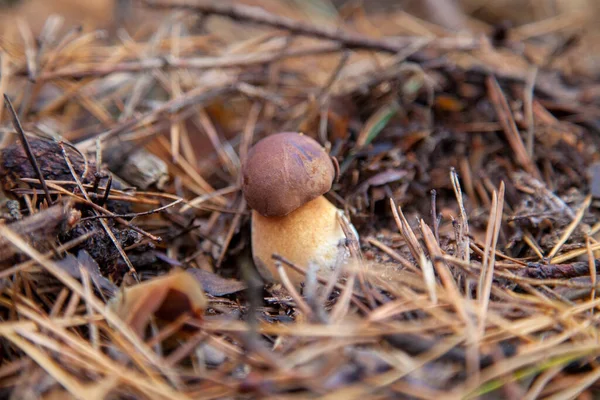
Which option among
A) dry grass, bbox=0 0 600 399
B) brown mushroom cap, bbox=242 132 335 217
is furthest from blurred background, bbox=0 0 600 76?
brown mushroom cap, bbox=242 132 335 217

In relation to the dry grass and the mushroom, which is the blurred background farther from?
the mushroom

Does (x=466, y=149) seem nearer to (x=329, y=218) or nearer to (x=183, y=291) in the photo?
(x=329, y=218)

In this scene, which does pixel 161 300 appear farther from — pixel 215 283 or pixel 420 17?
pixel 420 17

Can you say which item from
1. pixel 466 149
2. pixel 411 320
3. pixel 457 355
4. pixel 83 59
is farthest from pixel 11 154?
pixel 466 149

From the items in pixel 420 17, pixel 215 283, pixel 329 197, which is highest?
pixel 420 17

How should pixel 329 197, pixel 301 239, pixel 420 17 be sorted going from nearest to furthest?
1. pixel 301 239
2. pixel 329 197
3. pixel 420 17

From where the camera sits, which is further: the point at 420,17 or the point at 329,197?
the point at 420,17

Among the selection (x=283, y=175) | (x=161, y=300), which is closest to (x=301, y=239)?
(x=283, y=175)

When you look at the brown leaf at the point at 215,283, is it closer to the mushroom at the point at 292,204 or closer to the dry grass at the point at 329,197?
the dry grass at the point at 329,197

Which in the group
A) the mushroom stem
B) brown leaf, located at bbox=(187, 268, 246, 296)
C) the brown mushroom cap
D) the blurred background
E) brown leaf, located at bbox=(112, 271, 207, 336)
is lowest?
brown leaf, located at bbox=(187, 268, 246, 296)
